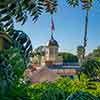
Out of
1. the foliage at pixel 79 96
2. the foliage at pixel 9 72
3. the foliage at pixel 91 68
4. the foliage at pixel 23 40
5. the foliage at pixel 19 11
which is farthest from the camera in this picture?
the foliage at pixel 91 68

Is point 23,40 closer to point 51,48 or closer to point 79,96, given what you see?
point 79,96

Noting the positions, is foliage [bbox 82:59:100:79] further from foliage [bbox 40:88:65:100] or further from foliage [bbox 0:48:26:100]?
foliage [bbox 0:48:26:100]

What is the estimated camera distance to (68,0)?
16.9 feet

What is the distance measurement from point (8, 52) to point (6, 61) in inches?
6.7

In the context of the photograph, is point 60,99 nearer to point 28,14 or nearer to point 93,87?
point 28,14

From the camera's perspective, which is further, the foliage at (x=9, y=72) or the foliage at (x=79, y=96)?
the foliage at (x=79, y=96)

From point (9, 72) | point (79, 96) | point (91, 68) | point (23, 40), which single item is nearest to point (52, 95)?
point (23, 40)

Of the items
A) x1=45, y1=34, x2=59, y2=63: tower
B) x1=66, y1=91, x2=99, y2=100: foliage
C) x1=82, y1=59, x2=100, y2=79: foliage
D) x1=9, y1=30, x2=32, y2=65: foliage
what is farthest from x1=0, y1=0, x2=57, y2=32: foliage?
x1=45, y1=34, x2=59, y2=63: tower

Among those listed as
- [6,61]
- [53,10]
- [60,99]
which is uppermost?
[53,10]

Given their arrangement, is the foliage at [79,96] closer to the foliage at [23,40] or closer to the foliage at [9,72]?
the foliage at [9,72]

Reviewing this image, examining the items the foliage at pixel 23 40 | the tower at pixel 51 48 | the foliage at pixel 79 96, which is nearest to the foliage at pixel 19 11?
the foliage at pixel 23 40

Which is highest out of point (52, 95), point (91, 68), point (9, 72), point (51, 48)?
point (51, 48)

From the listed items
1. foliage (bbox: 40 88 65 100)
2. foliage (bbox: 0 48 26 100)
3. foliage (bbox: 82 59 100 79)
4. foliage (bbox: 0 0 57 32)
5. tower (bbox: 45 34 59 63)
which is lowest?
foliage (bbox: 40 88 65 100)

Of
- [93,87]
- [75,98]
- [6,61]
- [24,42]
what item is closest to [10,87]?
[6,61]
